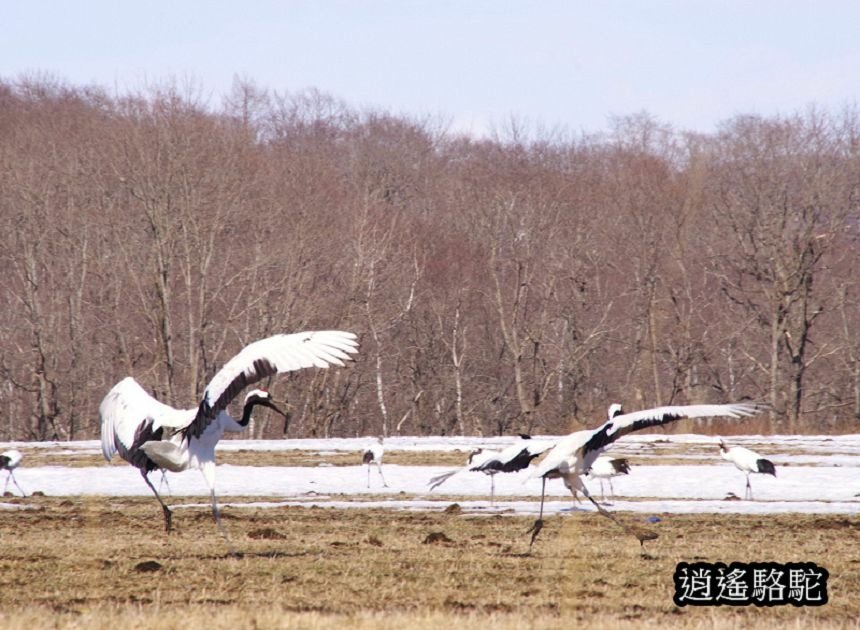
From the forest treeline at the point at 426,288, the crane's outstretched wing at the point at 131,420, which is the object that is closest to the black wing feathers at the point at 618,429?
the crane's outstretched wing at the point at 131,420

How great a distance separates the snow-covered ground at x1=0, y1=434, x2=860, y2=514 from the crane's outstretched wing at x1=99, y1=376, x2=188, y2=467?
494 cm

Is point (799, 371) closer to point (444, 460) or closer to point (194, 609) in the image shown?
point (444, 460)

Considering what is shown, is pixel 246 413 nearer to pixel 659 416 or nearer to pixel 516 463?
pixel 516 463

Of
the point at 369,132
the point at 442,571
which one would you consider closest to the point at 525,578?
the point at 442,571

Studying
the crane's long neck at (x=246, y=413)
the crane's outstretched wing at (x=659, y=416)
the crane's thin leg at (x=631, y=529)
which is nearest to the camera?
the crane's outstretched wing at (x=659, y=416)

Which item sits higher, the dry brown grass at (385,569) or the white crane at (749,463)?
the white crane at (749,463)

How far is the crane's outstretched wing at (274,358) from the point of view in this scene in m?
11.5

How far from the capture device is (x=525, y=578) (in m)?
10.1

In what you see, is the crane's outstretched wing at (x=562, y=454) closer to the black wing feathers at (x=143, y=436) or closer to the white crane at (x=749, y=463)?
the black wing feathers at (x=143, y=436)

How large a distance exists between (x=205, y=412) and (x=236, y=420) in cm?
111

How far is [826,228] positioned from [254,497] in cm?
3243

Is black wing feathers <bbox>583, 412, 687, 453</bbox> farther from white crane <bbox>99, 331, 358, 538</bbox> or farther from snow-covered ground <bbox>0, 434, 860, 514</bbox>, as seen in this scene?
snow-covered ground <bbox>0, 434, 860, 514</bbox>

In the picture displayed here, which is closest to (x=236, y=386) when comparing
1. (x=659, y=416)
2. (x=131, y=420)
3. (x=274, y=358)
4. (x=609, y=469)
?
(x=274, y=358)

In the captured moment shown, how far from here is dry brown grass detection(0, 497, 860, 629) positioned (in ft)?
27.0
